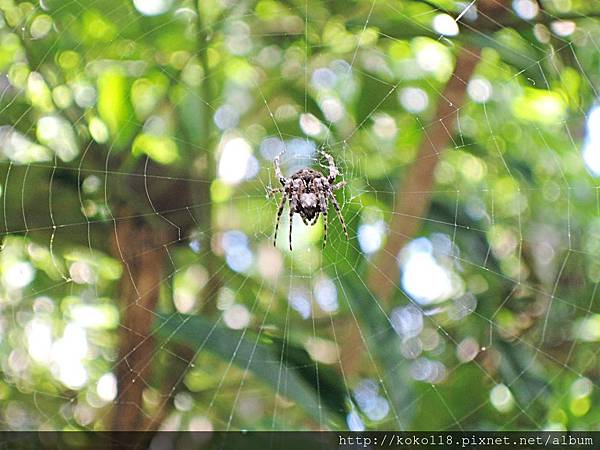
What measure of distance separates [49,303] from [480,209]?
192cm

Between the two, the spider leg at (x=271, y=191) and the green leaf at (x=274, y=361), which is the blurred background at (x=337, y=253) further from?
the spider leg at (x=271, y=191)

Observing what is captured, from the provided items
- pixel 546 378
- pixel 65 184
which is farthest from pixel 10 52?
pixel 546 378

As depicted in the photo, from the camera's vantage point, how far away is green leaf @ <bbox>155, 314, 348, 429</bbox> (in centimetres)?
247

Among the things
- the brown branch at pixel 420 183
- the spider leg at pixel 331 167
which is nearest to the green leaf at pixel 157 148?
the spider leg at pixel 331 167

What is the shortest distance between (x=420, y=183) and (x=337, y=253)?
1.93 feet

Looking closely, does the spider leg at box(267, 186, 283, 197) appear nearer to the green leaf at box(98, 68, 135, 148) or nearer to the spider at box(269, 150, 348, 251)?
the spider at box(269, 150, 348, 251)

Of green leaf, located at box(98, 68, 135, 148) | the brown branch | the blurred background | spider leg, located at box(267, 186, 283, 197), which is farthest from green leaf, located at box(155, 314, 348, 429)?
spider leg, located at box(267, 186, 283, 197)

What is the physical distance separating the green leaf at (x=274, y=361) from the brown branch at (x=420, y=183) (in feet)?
1.36

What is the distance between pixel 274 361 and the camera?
2504 mm

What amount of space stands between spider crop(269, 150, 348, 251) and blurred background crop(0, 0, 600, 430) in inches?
12.8

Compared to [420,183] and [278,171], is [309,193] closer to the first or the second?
[278,171]

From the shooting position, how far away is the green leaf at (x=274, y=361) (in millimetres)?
2467

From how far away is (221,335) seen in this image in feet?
8.34

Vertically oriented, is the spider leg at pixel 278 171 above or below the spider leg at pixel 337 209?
above
